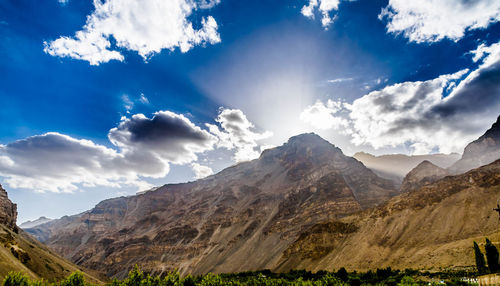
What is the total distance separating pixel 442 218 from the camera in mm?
70562

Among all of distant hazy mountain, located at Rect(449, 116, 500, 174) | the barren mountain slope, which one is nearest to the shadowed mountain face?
the barren mountain slope

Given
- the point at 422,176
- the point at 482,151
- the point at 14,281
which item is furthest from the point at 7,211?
the point at 482,151

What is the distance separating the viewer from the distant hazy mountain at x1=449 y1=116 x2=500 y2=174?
134750 millimetres

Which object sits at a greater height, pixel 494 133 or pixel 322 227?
pixel 494 133

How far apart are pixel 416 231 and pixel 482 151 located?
10467cm

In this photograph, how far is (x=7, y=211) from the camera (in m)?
89.6

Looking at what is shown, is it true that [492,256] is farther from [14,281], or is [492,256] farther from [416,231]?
[14,281]

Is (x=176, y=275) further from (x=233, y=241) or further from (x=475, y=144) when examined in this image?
(x=475, y=144)

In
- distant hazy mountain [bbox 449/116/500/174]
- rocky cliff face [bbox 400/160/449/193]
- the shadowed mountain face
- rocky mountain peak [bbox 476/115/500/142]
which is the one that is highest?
rocky mountain peak [bbox 476/115/500/142]

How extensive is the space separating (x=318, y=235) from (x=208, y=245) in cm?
6945

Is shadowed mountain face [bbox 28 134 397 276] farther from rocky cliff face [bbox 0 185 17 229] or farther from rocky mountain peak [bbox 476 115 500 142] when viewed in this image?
rocky cliff face [bbox 0 185 17 229]

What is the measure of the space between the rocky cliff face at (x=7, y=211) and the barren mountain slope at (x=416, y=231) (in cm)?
8672

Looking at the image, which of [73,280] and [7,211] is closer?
[73,280]

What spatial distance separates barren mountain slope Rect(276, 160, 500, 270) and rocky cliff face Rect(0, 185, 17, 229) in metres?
86.7
